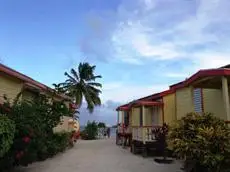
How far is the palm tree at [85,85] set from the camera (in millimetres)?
40000

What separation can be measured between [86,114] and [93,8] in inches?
1111

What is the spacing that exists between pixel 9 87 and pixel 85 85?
1067 inches

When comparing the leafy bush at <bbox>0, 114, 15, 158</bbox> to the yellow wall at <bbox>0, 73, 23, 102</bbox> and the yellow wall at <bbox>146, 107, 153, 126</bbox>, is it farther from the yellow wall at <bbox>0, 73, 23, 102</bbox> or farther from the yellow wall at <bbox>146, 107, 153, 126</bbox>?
the yellow wall at <bbox>146, 107, 153, 126</bbox>

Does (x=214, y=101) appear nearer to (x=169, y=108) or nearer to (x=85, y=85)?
(x=169, y=108)

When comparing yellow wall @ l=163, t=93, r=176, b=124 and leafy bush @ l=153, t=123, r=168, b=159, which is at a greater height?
yellow wall @ l=163, t=93, r=176, b=124

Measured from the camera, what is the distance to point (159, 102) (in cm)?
1898

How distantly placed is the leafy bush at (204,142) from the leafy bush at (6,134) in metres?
4.83

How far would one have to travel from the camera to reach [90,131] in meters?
36.0

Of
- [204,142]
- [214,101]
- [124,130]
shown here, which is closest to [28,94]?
[214,101]

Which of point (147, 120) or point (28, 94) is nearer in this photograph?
point (28, 94)

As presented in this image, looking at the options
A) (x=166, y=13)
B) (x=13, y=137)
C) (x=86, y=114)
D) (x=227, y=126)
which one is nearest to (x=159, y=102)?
(x=166, y=13)

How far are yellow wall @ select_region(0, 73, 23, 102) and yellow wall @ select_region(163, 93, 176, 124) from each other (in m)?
7.74

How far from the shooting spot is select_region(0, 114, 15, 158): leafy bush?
28.7 feet

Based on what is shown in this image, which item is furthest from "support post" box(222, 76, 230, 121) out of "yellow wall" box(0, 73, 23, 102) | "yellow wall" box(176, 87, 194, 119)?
"yellow wall" box(0, 73, 23, 102)
